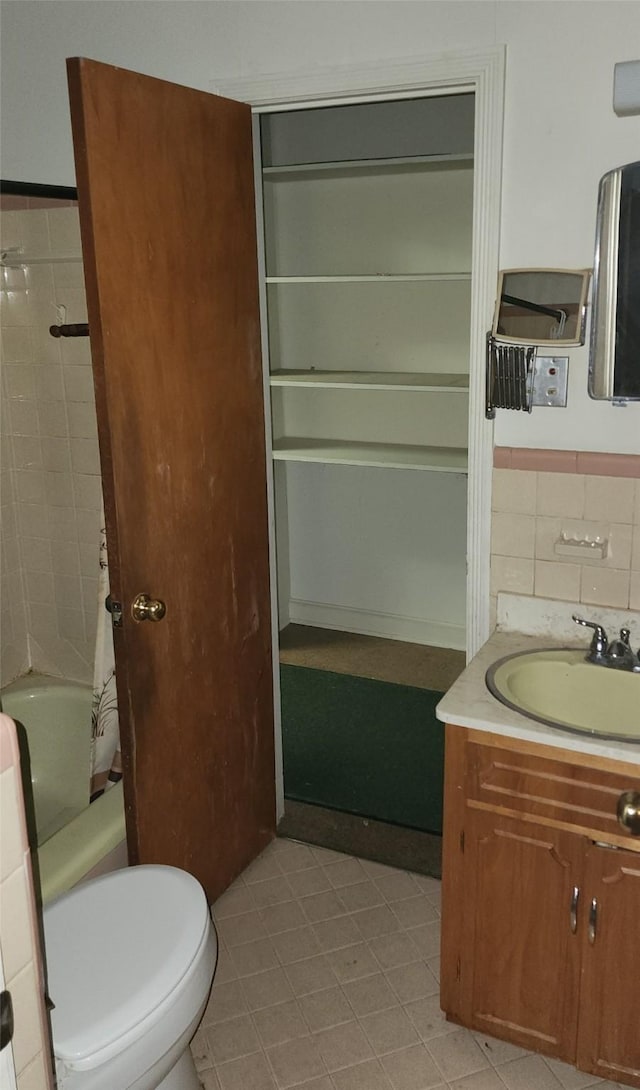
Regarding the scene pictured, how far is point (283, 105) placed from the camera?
229 cm

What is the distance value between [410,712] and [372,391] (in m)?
1.30

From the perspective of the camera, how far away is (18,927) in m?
1.08

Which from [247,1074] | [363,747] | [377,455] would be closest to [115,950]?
[247,1074]

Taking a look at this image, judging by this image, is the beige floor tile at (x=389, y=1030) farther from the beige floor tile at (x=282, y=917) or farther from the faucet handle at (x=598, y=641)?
the faucet handle at (x=598, y=641)

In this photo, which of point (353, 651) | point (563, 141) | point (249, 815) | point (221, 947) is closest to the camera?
point (563, 141)

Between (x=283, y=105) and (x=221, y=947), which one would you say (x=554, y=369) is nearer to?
(x=283, y=105)

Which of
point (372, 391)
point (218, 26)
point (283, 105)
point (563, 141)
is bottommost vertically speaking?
point (372, 391)

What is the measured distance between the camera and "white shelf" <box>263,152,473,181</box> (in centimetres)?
303

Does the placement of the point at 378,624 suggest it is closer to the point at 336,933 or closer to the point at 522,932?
the point at 336,933

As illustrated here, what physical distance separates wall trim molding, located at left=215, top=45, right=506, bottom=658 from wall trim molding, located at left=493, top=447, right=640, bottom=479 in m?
0.05

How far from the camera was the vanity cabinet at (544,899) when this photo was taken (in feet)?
5.86

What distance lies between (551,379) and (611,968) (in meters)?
1.27

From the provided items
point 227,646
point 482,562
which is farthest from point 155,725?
point 482,562

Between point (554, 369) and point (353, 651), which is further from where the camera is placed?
point (353, 651)
